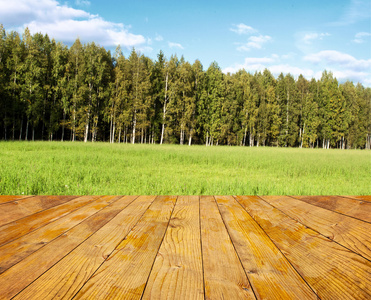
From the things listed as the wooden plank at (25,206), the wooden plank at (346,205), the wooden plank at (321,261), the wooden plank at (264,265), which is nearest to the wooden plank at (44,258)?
the wooden plank at (25,206)

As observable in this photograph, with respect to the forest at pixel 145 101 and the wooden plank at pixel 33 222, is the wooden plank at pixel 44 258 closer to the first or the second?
the wooden plank at pixel 33 222

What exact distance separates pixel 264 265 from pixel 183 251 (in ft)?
1.44

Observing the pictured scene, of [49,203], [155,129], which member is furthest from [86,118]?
[49,203]

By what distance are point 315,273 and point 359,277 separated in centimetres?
19

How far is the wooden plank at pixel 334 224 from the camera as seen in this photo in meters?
1.56

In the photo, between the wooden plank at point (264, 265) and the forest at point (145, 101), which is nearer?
the wooden plank at point (264, 265)

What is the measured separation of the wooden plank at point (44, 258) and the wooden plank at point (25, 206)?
63 centimetres

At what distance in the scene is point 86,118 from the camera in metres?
29.9

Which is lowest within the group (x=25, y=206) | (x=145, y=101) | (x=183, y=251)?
(x=25, y=206)

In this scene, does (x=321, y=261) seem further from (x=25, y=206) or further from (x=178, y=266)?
(x=25, y=206)

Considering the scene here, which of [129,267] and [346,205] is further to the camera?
[346,205]

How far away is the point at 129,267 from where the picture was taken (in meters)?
1.20

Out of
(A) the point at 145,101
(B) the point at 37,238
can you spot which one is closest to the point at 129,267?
(B) the point at 37,238

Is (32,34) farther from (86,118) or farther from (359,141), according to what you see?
(359,141)
